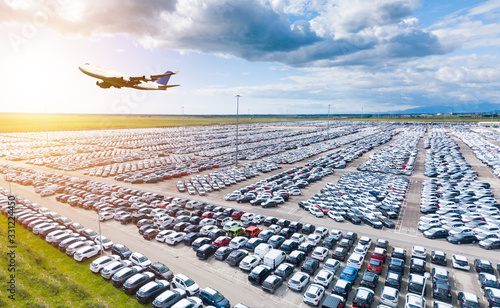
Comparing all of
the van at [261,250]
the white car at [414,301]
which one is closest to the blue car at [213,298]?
the van at [261,250]

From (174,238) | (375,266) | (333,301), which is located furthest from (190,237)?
(375,266)

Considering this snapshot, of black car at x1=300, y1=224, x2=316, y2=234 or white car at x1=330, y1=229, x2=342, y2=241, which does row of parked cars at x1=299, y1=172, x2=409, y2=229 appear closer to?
white car at x1=330, y1=229, x2=342, y2=241

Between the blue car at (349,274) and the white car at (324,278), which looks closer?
the white car at (324,278)

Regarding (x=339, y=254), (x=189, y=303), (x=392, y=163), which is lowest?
(x=189, y=303)

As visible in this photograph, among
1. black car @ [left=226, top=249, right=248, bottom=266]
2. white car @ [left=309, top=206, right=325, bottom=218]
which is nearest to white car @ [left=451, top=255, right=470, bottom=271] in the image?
white car @ [left=309, top=206, right=325, bottom=218]

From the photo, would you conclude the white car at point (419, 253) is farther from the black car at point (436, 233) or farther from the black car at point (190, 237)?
the black car at point (190, 237)

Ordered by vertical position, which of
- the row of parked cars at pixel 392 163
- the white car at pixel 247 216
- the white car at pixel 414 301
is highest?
the row of parked cars at pixel 392 163

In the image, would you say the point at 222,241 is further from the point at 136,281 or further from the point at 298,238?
the point at 136,281

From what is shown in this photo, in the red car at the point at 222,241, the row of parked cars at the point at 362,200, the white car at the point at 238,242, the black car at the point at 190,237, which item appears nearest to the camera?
the white car at the point at 238,242
